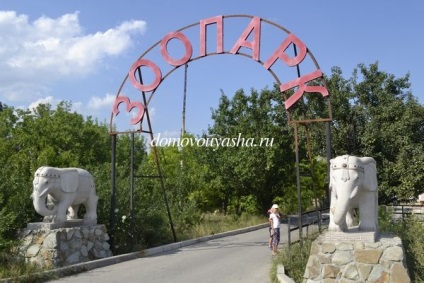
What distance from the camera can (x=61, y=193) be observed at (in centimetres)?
1075

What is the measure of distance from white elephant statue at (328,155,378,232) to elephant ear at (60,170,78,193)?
620 cm

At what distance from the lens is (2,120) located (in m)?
29.8

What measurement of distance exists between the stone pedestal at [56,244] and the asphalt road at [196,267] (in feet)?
2.19

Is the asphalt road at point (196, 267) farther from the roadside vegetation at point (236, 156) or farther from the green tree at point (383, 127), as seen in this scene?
the green tree at point (383, 127)

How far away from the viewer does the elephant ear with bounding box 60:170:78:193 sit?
1077 cm

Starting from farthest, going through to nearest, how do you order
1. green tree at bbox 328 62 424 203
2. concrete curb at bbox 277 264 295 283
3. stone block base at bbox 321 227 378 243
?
1. green tree at bbox 328 62 424 203
2. concrete curb at bbox 277 264 295 283
3. stone block base at bbox 321 227 378 243

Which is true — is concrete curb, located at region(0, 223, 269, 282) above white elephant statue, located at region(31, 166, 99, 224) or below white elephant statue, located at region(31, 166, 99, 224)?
below

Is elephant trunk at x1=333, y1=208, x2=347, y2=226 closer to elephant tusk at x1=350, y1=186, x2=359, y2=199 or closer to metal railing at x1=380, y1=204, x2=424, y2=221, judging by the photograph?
elephant tusk at x1=350, y1=186, x2=359, y2=199

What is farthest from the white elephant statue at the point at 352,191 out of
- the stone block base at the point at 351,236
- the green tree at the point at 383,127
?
the green tree at the point at 383,127

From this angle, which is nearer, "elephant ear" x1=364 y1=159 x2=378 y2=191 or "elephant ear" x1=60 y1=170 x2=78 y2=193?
"elephant ear" x1=364 y1=159 x2=378 y2=191

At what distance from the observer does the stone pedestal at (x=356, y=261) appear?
748 cm

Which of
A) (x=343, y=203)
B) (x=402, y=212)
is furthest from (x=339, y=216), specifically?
(x=402, y=212)

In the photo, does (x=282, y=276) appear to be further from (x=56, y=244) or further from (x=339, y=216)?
(x=56, y=244)

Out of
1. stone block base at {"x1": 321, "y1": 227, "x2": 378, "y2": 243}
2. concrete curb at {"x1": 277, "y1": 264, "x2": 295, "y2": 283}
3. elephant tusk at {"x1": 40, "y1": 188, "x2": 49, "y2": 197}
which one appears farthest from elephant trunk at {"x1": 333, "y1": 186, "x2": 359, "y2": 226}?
elephant tusk at {"x1": 40, "y1": 188, "x2": 49, "y2": 197}
